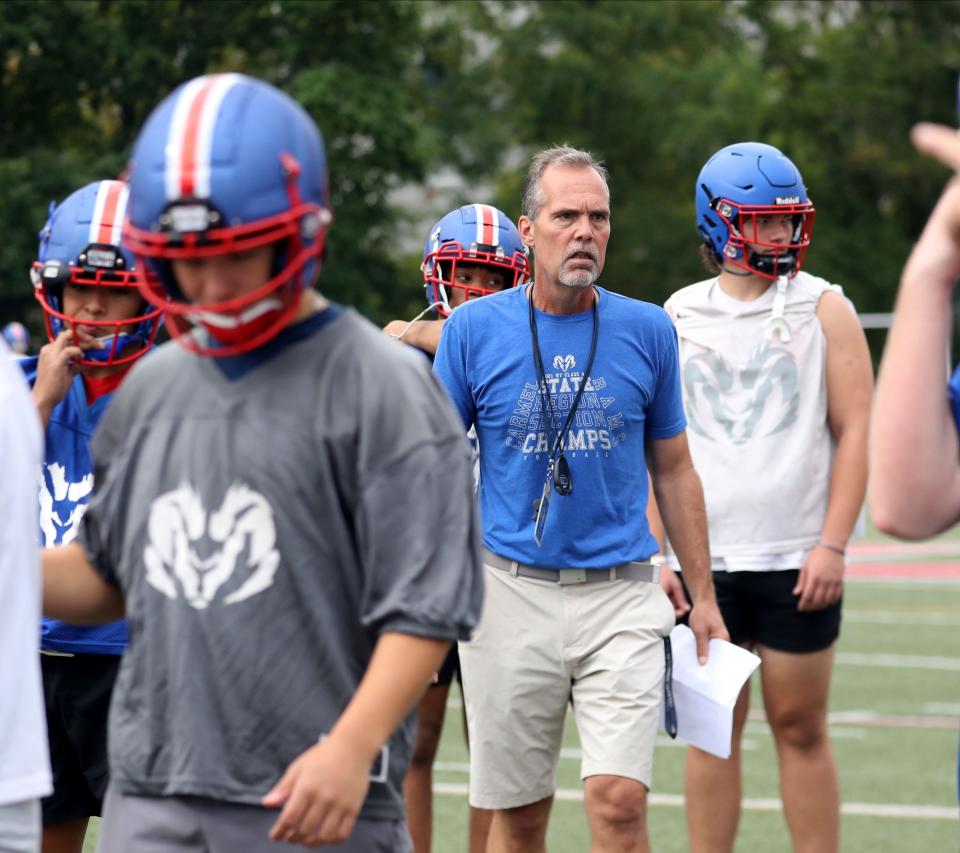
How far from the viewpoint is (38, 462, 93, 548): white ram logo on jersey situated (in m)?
4.50

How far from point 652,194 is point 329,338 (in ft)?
118

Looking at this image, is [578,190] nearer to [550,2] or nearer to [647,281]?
[550,2]

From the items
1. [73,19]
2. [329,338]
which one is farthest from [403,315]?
[329,338]

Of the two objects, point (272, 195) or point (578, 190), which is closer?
point (272, 195)

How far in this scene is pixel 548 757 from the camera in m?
5.33

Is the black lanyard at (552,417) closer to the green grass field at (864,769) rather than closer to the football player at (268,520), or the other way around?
the football player at (268,520)

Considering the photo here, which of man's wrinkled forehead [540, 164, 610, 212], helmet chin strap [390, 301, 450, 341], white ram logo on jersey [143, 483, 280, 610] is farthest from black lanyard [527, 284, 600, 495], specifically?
white ram logo on jersey [143, 483, 280, 610]

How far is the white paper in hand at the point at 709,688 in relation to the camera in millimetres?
5316

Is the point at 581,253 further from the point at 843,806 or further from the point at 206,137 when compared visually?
the point at 843,806

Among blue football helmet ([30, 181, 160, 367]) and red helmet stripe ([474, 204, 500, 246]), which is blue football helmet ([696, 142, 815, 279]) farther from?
blue football helmet ([30, 181, 160, 367])

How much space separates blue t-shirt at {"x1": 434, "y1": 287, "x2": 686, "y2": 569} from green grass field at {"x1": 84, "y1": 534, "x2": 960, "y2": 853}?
8.04ft

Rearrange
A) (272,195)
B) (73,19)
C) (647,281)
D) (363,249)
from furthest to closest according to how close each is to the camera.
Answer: (647,281), (363,249), (73,19), (272,195)

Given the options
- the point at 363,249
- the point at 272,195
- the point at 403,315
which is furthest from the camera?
the point at 403,315

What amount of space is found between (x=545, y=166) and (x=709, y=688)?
1.65 meters
